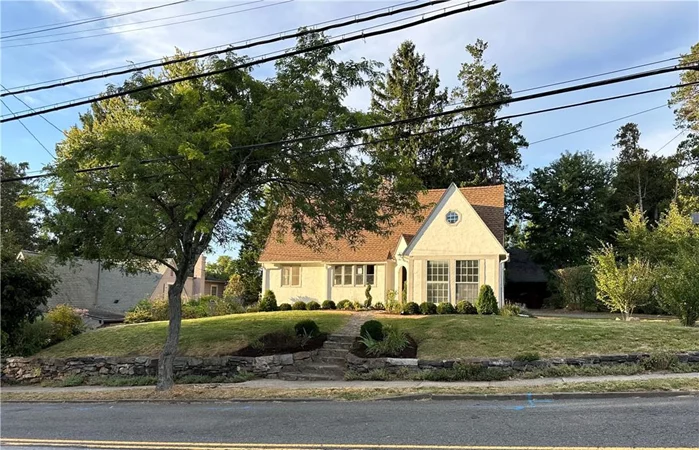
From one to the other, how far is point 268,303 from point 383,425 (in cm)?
1851

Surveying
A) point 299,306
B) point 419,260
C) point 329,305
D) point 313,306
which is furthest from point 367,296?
point 419,260

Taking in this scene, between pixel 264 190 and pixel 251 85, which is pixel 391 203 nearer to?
pixel 264 190

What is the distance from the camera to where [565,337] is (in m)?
14.0

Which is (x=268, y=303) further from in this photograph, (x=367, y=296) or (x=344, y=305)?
(x=367, y=296)

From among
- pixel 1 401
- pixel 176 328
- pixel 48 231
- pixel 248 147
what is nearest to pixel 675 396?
pixel 248 147

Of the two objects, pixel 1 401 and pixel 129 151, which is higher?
pixel 129 151

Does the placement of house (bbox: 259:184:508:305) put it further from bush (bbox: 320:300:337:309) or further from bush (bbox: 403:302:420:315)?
bush (bbox: 403:302:420:315)

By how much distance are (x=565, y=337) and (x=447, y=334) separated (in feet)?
11.0

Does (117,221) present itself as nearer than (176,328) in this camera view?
Yes

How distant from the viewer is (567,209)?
129ft

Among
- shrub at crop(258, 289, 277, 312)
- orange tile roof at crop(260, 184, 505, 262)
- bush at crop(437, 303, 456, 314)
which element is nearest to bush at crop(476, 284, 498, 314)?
bush at crop(437, 303, 456, 314)

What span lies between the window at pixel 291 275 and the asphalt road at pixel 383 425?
Result: 1695cm

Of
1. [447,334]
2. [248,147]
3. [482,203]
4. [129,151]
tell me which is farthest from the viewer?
[482,203]

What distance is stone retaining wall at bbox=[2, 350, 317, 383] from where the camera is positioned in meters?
14.0
